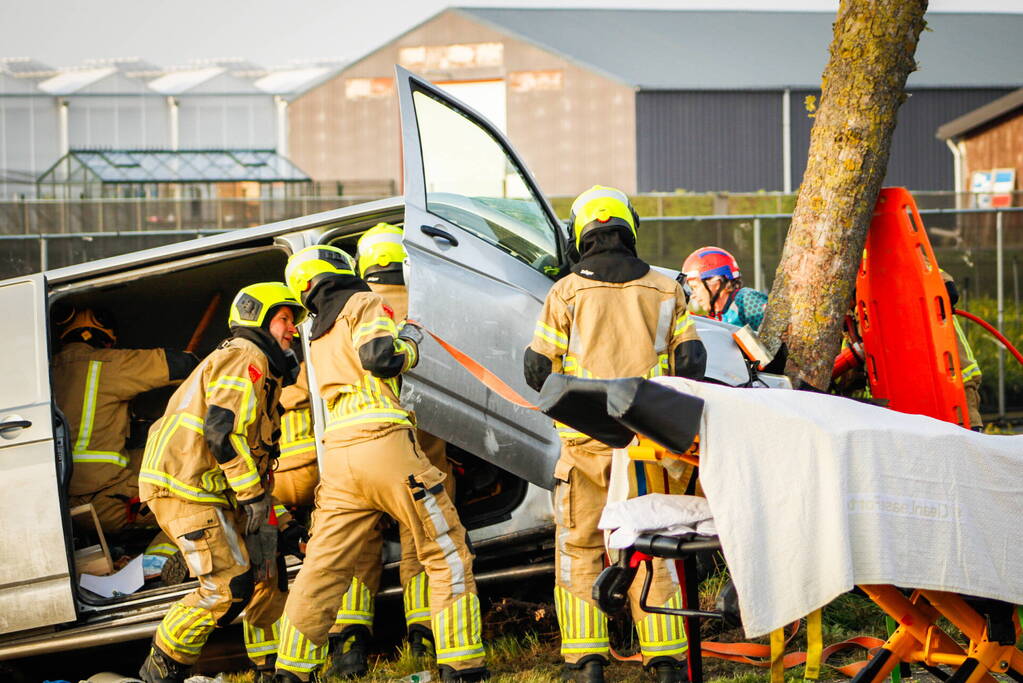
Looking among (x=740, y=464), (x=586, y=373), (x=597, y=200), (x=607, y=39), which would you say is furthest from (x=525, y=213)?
(x=607, y=39)

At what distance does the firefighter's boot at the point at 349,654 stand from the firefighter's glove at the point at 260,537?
460mm

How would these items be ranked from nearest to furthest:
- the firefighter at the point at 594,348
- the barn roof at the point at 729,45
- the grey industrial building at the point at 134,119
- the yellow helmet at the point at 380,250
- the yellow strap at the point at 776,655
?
1. the yellow strap at the point at 776,655
2. the firefighter at the point at 594,348
3. the yellow helmet at the point at 380,250
4. the barn roof at the point at 729,45
5. the grey industrial building at the point at 134,119

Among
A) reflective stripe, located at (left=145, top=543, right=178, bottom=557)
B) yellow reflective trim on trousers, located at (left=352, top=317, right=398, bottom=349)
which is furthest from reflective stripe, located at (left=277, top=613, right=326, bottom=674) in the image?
reflective stripe, located at (left=145, top=543, right=178, bottom=557)

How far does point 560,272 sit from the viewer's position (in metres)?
5.24

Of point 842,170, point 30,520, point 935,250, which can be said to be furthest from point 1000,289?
point 30,520

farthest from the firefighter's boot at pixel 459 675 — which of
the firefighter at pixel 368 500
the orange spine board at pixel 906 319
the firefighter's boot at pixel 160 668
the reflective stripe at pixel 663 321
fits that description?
the orange spine board at pixel 906 319

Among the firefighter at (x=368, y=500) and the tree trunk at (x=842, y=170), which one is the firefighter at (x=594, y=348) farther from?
the tree trunk at (x=842, y=170)

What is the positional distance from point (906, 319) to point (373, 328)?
2.65 metres

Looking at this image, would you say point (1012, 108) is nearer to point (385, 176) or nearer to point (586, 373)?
point (385, 176)

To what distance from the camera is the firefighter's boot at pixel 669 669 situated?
13.7ft

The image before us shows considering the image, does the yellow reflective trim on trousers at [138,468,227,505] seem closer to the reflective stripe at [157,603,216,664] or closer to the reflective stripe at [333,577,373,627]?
the reflective stripe at [157,603,216,664]

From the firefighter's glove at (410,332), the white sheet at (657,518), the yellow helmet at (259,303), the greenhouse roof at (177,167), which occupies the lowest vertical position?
the white sheet at (657,518)

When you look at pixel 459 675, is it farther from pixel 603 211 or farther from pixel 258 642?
pixel 603 211

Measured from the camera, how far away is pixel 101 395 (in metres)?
5.99
